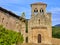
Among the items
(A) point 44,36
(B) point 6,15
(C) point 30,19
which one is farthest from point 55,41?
(B) point 6,15

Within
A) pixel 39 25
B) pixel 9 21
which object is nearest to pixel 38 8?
pixel 39 25

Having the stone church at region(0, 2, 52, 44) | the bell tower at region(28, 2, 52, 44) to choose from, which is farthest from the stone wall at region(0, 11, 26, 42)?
the bell tower at region(28, 2, 52, 44)

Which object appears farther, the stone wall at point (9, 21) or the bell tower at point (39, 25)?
the bell tower at point (39, 25)

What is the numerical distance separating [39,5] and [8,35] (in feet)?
110

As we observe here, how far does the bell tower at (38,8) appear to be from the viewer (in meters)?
59.1

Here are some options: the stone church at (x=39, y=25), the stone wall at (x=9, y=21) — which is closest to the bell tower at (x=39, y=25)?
the stone church at (x=39, y=25)

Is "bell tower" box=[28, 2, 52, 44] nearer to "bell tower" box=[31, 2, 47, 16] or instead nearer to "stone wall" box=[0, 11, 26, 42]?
"bell tower" box=[31, 2, 47, 16]

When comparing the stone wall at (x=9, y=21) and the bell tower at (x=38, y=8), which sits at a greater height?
the bell tower at (x=38, y=8)

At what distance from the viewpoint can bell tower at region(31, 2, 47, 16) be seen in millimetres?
59062

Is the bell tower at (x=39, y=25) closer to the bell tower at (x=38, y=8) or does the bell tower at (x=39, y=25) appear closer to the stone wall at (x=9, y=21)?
the bell tower at (x=38, y=8)

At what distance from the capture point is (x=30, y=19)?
5897cm

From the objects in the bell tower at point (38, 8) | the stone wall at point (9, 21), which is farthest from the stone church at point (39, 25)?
the stone wall at point (9, 21)

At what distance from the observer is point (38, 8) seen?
2317 inches

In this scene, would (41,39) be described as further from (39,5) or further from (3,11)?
(3,11)
